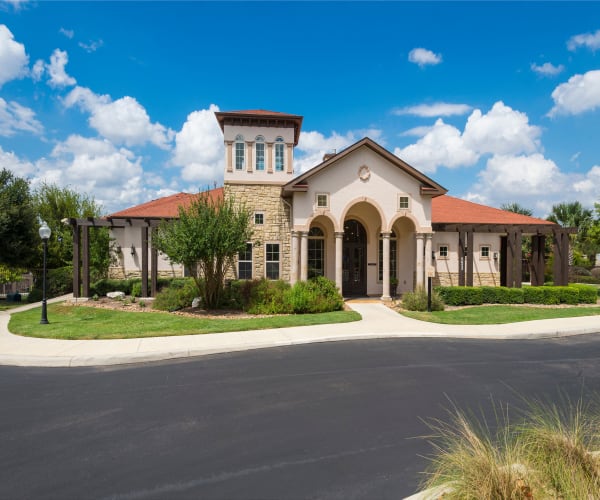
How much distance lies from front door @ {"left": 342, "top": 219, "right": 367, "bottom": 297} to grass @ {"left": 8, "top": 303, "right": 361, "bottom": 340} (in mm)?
6137

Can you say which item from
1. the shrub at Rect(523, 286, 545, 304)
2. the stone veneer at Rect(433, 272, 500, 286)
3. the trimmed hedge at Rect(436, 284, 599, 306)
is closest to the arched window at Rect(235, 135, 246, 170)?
the trimmed hedge at Rect(436, 284, 599, 306)

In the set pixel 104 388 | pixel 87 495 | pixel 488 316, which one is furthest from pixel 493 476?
pixel 488 316

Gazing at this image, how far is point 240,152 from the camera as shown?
20.1 metres

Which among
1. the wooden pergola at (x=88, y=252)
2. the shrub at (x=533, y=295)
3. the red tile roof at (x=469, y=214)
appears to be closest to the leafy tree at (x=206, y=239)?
the wooden pergola at (x=88, y=252)

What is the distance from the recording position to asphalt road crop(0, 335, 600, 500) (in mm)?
3727

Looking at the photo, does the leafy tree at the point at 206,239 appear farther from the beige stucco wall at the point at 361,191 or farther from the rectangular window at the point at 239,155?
the rectangular window at the point at 239,155

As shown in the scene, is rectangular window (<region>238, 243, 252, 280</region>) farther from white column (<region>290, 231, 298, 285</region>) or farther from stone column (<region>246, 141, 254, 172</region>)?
stone column (<region>246, 141, 254, 172</region>)

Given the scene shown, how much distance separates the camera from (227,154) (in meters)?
20.0

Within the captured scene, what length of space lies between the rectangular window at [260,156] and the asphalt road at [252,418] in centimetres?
1330

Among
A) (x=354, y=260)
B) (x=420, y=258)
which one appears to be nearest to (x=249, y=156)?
(x=354, y=260)

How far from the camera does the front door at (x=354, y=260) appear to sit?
2066 centimetres

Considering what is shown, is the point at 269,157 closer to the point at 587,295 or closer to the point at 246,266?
the point at 246,266

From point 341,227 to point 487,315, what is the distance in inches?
297

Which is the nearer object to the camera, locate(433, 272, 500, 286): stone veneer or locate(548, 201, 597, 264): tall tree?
locate(433, 272, 500, 286): stone veneer
